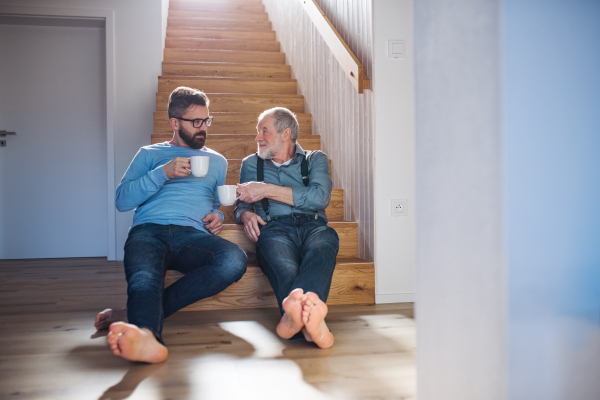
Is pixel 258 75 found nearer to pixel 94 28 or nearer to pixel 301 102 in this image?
pixel 301 102

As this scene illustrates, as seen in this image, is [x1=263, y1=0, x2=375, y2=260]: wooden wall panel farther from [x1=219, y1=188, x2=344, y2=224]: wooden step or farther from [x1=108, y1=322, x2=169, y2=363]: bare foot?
[x1=108, y1=322, x2=169, y2=363]: bare foot

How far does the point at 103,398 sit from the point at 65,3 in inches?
127

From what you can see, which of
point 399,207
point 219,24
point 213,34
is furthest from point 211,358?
point 219,24

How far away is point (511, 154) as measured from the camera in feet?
1.94

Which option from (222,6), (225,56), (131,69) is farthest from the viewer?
(222,6)

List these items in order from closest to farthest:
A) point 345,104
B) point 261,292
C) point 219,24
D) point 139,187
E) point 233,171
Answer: point 139,187
point 261,292
point 345,104
point 233,171
point 219,24

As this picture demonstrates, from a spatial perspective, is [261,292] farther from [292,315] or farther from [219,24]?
[219,24]

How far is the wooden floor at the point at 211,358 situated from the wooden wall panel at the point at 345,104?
588 millimetres

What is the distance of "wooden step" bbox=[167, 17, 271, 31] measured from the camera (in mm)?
4496

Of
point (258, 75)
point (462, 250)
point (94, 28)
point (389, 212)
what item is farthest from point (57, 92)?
point (462, 250)

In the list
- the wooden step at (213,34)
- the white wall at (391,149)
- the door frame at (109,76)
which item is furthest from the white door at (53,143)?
the white wall at (391,149)

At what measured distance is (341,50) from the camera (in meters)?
2.47

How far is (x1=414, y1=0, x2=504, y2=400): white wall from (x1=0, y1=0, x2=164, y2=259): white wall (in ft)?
10.0

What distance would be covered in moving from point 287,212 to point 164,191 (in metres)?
0.50
